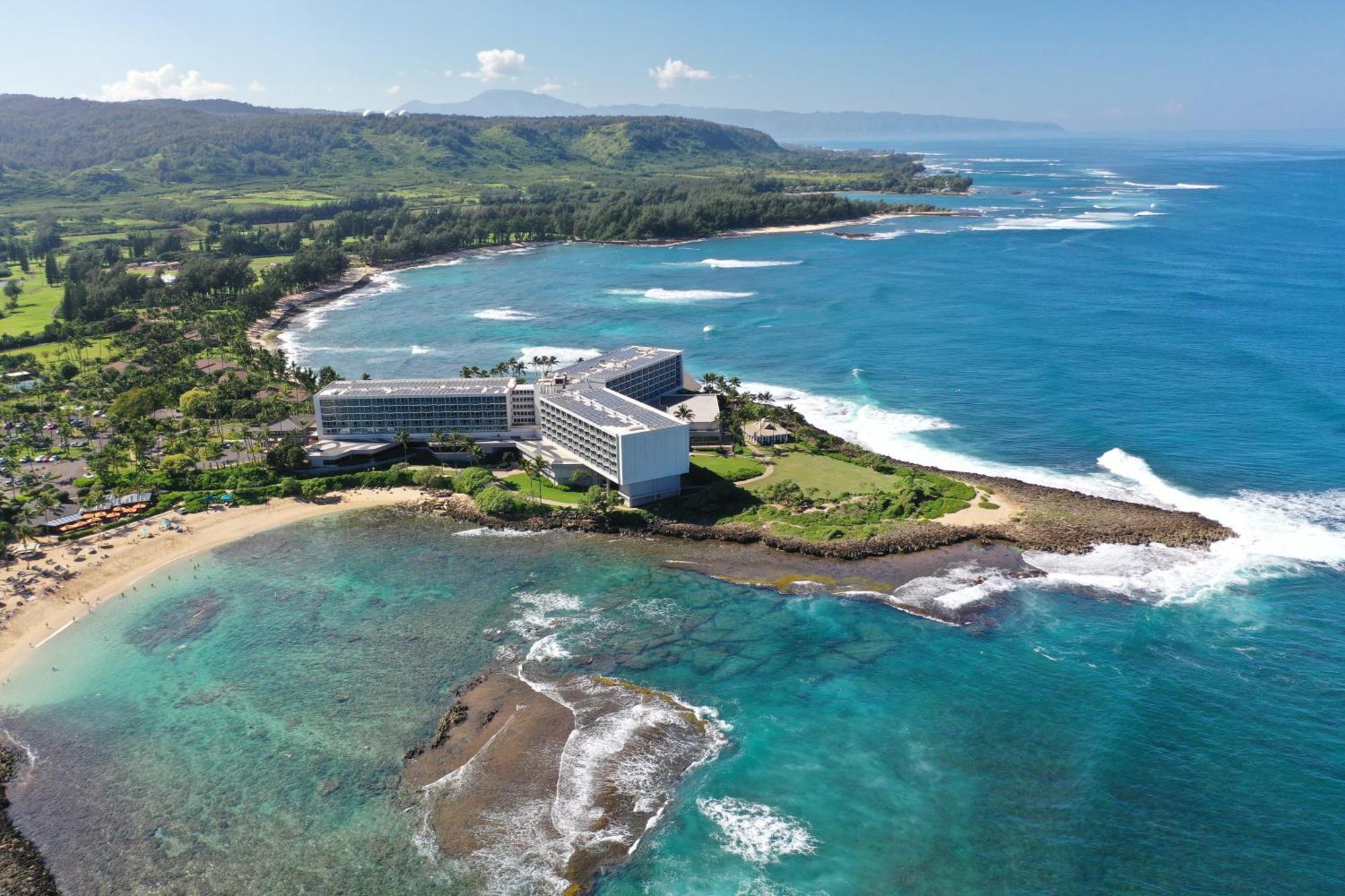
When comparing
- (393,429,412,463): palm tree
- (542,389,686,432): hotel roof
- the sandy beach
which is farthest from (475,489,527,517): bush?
(393,429,412,463): palm tree

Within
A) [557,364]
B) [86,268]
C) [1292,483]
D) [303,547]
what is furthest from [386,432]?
[86,268]

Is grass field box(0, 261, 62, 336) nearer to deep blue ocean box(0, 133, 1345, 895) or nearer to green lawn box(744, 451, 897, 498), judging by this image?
deep blue ocean box(0, 133, 1345, 895)

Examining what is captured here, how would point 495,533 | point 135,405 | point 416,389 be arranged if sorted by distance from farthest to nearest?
1. point 135,405
2. point 416,389
3. point 495,533

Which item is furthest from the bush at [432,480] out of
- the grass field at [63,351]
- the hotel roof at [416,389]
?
the grass field at [63,351]

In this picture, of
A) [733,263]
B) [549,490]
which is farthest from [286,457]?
[733,263]

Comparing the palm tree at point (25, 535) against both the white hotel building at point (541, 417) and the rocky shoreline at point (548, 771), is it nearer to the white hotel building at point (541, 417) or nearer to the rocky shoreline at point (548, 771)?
the white hotel building at point (541, 417)

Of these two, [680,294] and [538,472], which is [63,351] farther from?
[680,294]

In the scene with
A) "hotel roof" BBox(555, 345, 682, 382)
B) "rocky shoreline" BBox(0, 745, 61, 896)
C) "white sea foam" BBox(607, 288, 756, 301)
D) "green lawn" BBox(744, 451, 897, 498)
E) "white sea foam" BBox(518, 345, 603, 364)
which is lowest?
"rocky shoreline" BBox(0, 745, 61, 896)
